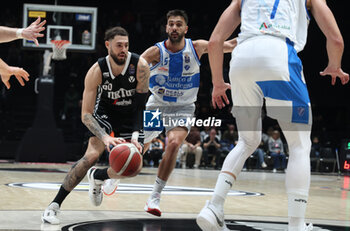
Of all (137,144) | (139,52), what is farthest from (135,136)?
(139,52)

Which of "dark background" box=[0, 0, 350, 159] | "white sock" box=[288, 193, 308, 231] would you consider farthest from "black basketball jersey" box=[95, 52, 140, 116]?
"dark background" box=[0, 0, 350, 159]

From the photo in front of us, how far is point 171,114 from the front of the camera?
6.40 meters

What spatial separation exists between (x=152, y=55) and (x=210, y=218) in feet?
10.1

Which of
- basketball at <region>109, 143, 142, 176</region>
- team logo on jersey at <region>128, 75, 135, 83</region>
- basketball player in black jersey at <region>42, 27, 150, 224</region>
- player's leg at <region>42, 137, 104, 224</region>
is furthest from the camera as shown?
team logo on jersey at <region>128, 75, 135, 83</region>

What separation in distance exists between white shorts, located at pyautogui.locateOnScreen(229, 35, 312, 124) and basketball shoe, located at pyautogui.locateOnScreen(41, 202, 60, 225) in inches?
77.7

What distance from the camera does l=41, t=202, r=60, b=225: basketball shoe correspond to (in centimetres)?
460

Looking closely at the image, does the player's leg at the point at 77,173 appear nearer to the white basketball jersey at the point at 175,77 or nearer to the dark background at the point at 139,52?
the white basketball jersey at the point at 175,77

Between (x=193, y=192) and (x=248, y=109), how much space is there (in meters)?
4.69

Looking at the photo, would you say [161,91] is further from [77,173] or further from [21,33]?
[21,33]

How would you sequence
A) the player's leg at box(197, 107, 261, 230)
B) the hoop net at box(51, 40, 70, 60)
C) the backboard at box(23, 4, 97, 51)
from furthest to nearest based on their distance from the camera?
1. the backboard at box(23, 4, 97, 51)
2. the hoop net at box(51, 40, 70, 60)
3. the player's leg at box(197, 107, 261, 230)

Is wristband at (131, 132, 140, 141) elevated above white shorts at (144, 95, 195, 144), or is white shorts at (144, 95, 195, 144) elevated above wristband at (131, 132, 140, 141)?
white shorts at (144, 95, 195, 144)

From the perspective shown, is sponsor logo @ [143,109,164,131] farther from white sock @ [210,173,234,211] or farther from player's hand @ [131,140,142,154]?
white sock @ [210,173,234,211]

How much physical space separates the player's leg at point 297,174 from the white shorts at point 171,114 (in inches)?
106

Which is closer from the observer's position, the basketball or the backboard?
the basketball
